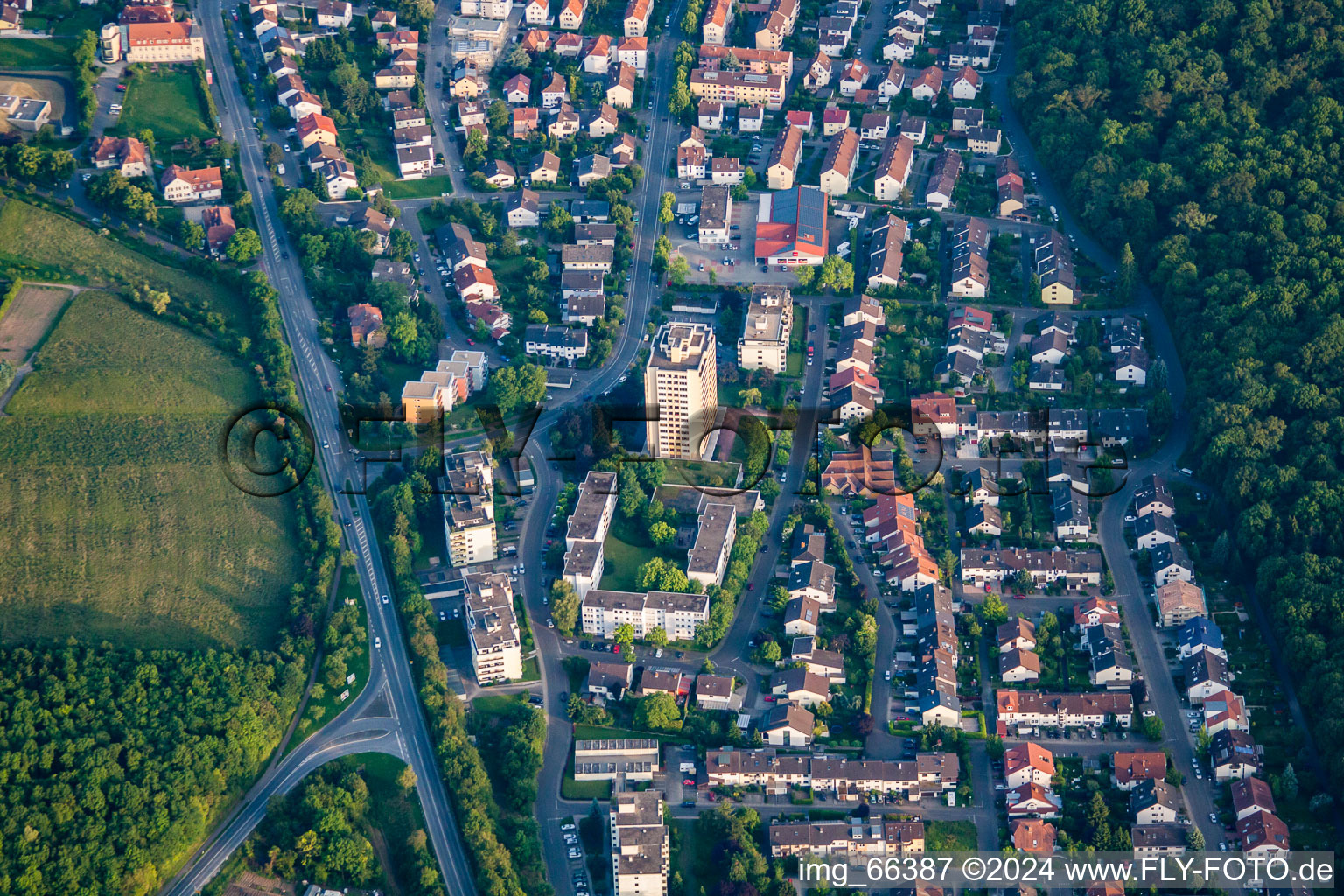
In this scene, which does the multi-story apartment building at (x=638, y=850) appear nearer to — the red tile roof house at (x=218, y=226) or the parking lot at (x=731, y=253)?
the parking lot at (x=731, y=253)

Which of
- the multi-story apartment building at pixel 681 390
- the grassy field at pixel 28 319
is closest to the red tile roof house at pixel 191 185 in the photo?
the grassy field at pixel 28 319

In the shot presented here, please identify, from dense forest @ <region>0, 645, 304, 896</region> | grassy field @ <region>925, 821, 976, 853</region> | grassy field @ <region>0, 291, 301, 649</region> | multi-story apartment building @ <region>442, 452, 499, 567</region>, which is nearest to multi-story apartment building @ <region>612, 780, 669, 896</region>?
grassy field @ <region>925, 821, 976, 853</region>

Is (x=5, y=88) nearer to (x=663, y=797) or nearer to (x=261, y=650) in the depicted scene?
(x=261, y=650)

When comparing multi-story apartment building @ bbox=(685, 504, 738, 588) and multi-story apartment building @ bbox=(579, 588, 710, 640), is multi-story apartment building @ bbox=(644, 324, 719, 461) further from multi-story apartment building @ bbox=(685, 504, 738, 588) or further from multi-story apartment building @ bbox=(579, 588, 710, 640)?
multi-story apartment building @ bbox=(579, 588, 710, 640)

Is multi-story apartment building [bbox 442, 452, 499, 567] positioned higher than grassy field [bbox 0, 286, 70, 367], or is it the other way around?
grassy field [bbox 0, 286, 70, 367]

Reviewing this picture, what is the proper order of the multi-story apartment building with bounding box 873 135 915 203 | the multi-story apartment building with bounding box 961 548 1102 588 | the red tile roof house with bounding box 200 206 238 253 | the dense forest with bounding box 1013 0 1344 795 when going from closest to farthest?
the dense forest with bounding box 1013 0 1344 795 < the multi-story apartment building with bounding box 961 548 1102 588 < the red tile roof house with bounding box 200 206 238 253 < the multi-story apartment building with bounding box 873 135 915 203

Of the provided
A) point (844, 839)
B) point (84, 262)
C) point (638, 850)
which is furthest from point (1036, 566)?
point (84, 262)
